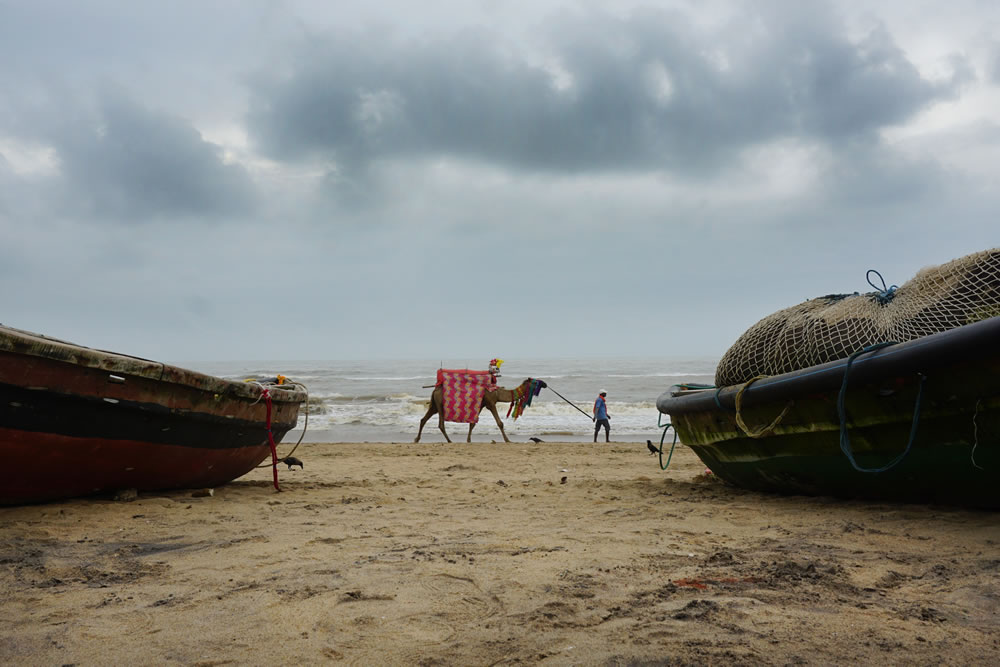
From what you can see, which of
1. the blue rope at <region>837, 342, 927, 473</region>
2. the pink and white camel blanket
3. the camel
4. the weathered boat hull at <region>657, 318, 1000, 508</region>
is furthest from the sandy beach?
the camel

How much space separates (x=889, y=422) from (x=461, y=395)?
11968mm

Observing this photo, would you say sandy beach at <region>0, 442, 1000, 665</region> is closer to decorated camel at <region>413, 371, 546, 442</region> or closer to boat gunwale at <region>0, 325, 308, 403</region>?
boat gunwale at <region>0, 325, 308, 403</region>

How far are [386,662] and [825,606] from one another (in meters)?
1.88

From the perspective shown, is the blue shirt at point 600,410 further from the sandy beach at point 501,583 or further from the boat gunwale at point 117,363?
the boat gunwale at point 117,363

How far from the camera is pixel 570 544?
14.1ft

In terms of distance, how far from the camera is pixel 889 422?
4484 mm

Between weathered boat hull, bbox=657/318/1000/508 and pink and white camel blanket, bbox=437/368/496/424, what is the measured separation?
405 inches

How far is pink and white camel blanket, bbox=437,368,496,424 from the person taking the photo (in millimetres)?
15883

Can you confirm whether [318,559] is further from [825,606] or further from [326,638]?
[825,606]

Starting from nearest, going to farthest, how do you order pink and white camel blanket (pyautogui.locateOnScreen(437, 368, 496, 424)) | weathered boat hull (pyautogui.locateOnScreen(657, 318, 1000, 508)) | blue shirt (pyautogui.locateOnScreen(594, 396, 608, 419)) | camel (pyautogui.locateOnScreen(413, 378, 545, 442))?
weathered boat hull (pyautogui.locateOnScreen(657, 318, 1000, 508)), blue shirt (pyautogui.locateOnScreen(594, 396, 608, 419)), pink and white camel blanket (pyautogui.locateOnScreen(437, 368, 496, 424)), camel (pyautogui.locateOnScreen(413, 378, 545, 442))

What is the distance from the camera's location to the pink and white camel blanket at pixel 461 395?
15883 mm

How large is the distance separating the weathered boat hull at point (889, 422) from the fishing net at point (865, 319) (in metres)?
0.34

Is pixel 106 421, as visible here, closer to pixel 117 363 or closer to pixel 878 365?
pixel 117 363

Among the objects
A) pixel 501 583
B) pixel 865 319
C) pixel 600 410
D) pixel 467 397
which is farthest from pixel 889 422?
pixel 467 397
